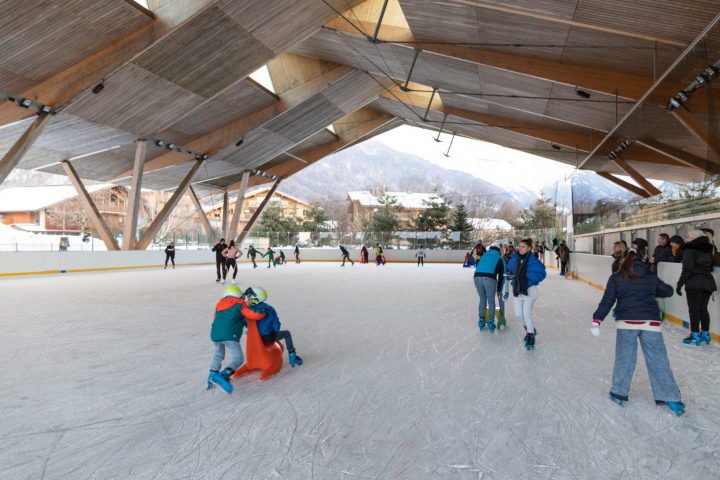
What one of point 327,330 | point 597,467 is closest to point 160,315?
point 327,330

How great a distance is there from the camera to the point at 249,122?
21016mm

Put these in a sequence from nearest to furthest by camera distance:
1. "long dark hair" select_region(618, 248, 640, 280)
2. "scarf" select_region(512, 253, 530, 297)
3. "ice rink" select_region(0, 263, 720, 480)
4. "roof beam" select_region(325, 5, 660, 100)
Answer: "ice rink" select_region(0, 263, 720, 480) < "long dark hair" select_region(618, 248, 640, 280) < "scarf" select_region(512, 253, 530, 297) < "roof beam" select_region(325, 5, 660, 100)

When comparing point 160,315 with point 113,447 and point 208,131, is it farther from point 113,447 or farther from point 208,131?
point 208,131

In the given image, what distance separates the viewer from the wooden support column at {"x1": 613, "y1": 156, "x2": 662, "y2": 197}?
12.3 m

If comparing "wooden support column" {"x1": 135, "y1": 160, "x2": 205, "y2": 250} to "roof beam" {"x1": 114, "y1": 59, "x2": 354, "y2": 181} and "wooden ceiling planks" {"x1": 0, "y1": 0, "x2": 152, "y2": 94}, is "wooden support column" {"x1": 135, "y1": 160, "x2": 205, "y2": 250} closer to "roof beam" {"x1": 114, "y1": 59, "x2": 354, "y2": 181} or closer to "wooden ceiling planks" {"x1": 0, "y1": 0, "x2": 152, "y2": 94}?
"roof beam" {"x1": 114, "y1": 59, "x2": 354, "y2": 181}

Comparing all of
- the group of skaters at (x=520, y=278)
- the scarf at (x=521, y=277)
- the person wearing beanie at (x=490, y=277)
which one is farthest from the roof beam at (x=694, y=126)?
the scarf at (x=521, y=277)

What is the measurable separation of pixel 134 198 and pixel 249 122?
19.5 ft

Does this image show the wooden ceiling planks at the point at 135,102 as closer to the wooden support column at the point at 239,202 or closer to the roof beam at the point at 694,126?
the wooden support column at the point at 239,202

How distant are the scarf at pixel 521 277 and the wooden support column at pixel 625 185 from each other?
8.99 m

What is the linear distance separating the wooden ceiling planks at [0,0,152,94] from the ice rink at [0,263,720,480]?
26.8 feet

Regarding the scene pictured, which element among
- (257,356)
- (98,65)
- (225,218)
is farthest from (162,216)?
(257,356)

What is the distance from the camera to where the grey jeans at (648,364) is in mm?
3158

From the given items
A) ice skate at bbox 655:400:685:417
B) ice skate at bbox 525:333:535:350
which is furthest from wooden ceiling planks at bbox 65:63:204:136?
ice skate at bbox 655:400:685:417

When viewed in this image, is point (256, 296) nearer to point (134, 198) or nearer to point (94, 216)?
point (134, 198)
